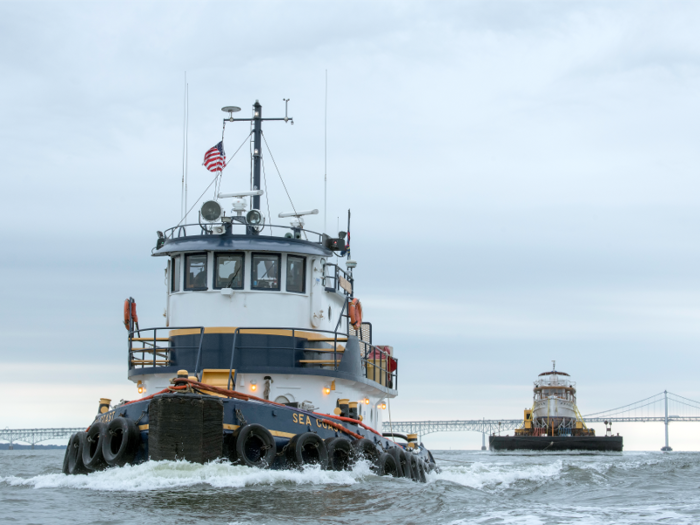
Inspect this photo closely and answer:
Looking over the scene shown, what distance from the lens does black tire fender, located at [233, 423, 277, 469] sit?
49.5ft

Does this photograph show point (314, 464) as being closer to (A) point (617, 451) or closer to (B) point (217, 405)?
(B) point (217, 405)

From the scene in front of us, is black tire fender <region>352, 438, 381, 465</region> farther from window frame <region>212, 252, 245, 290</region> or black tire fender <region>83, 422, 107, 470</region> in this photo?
black tire fender <region>83, 422, 107, 470</region>

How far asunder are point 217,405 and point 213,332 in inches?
141

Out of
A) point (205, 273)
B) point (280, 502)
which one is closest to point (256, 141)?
point (205, 273)

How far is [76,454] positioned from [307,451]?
189 inches

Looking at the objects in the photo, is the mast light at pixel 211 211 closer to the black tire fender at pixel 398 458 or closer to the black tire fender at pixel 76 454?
the black tire fender at pixel 76 454

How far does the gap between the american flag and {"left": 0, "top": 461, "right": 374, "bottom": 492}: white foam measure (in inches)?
373

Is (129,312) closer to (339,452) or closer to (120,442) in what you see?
→ (120,442)

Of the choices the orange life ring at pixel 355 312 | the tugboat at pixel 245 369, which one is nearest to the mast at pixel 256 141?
the tugboat at pixel 245 369

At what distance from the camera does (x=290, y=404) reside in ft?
57.6

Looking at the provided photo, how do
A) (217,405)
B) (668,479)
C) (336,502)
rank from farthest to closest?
1. (668,479)
2. (217,405)
3. (336,502)

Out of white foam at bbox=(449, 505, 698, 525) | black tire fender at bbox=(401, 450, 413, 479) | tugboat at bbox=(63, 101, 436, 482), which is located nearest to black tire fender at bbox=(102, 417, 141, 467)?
tugboat at bbox=(63, 101, 436, 482)


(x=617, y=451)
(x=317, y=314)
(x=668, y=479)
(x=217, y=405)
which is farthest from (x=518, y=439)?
(x=217, y=405)

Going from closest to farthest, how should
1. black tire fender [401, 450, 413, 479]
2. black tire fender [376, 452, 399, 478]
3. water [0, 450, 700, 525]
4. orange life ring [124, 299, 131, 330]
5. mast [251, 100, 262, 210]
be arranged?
water [0, 450, 700, 525]
black tire fender [376, 452, 399, 478]
black tire fender [401, 450, 413, 479]
orange life ring [124, 299, 131, 330]
mast [251, 100, 262, 210]
